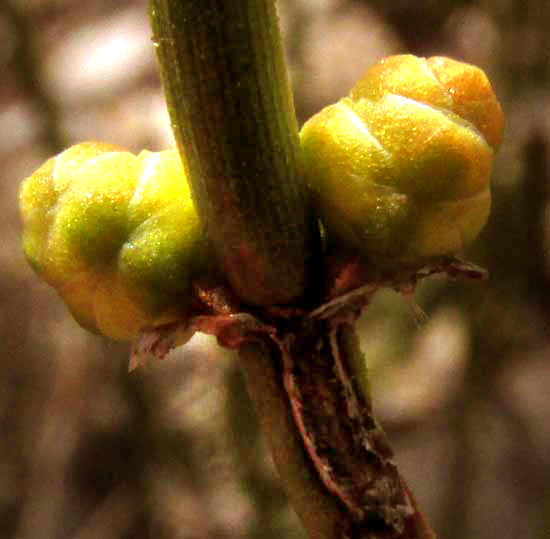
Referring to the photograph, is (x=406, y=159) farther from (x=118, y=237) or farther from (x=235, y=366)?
(x=235, y=366)

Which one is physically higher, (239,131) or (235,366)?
(239,131)

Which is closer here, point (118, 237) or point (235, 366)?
point (118, 237)

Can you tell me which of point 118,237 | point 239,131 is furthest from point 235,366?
point 239,131

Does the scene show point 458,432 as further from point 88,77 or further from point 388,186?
point 388,186

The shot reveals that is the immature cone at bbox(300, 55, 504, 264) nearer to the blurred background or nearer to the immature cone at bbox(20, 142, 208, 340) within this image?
the immature cone at bbox(20, 142, 208, 340)

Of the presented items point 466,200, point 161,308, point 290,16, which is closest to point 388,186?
point 466,200
